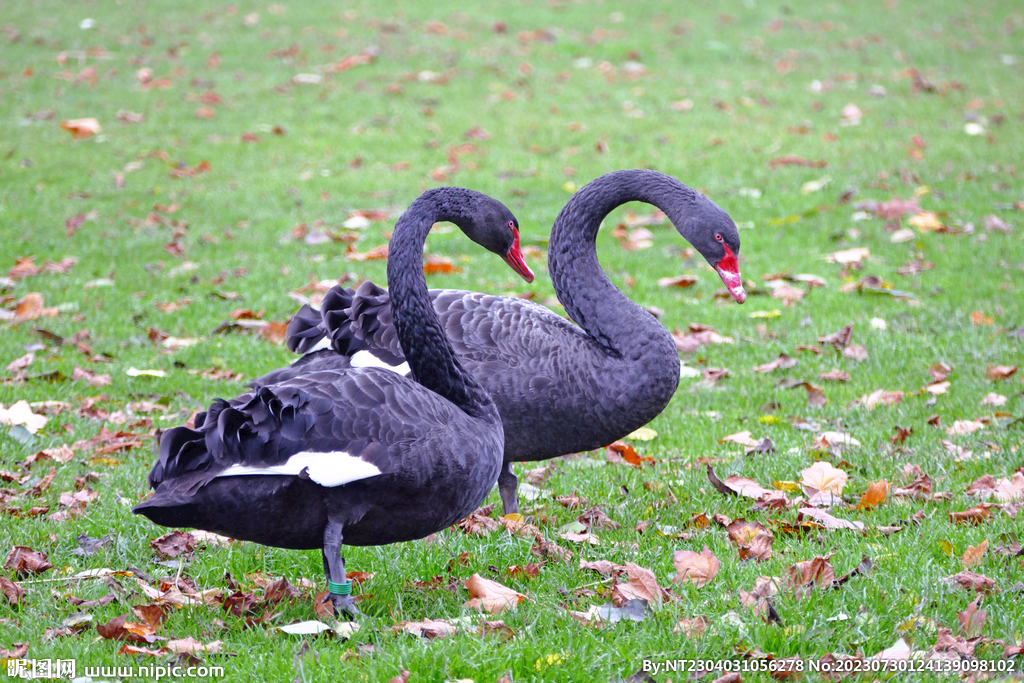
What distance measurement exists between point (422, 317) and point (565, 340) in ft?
2.34

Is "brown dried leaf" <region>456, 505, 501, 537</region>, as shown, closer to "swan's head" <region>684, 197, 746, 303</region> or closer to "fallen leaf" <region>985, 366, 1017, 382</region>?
"swan's head" <region>684, 197, 746, 303</region>

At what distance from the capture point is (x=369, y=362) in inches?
136

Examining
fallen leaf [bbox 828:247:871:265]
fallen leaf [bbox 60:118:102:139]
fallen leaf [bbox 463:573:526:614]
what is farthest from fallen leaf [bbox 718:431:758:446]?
fallen leaf [bbox 60:118:102:139]

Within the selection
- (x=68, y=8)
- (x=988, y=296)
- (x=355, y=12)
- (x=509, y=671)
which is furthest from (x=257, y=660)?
(x=68, y=8)

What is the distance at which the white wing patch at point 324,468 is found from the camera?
8.11 ft

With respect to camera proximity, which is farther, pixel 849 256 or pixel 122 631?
pixel 849 256

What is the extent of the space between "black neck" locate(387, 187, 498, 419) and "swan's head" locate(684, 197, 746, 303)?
1.03 meters

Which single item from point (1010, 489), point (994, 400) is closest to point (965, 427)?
point (994, 400)

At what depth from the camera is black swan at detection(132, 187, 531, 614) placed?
2486 millimetres

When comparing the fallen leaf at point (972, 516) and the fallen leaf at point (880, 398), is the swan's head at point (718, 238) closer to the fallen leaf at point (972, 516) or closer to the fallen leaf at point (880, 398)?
the fallen leaf at point (972, 516)

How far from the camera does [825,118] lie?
33.1 ft

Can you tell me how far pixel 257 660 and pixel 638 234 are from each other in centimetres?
536

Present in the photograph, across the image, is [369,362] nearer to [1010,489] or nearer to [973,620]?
[973,620]

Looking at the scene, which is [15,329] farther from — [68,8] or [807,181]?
[68,8]
